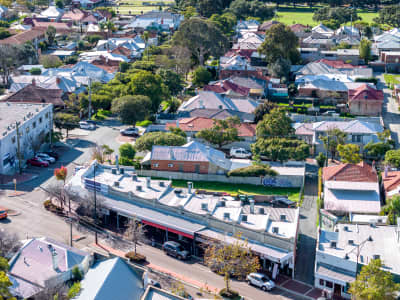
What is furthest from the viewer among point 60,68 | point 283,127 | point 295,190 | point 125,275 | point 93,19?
point 93,19

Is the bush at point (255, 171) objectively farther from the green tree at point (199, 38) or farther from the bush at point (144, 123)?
the green tree at point (199, 38)

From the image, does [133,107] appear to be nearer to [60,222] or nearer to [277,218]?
[60,222]

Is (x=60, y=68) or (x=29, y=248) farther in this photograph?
(x=60, y=68)

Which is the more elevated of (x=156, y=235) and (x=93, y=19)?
(x=93, y=19)

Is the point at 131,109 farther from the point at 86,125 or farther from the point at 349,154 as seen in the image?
the point at 349,154

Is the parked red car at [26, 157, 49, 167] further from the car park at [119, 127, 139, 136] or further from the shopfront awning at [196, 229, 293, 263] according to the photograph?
the shopfront awning at [196, 229, 293, 263]

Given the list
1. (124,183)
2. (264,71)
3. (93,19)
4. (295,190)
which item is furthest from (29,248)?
(93,19)

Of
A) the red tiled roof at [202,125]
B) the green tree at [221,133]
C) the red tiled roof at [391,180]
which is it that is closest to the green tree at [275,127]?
the green tree at [221,133]

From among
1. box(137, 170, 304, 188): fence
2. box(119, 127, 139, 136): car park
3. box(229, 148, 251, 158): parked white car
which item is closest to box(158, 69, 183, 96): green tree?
box(119, 127, 139, 136): car park
